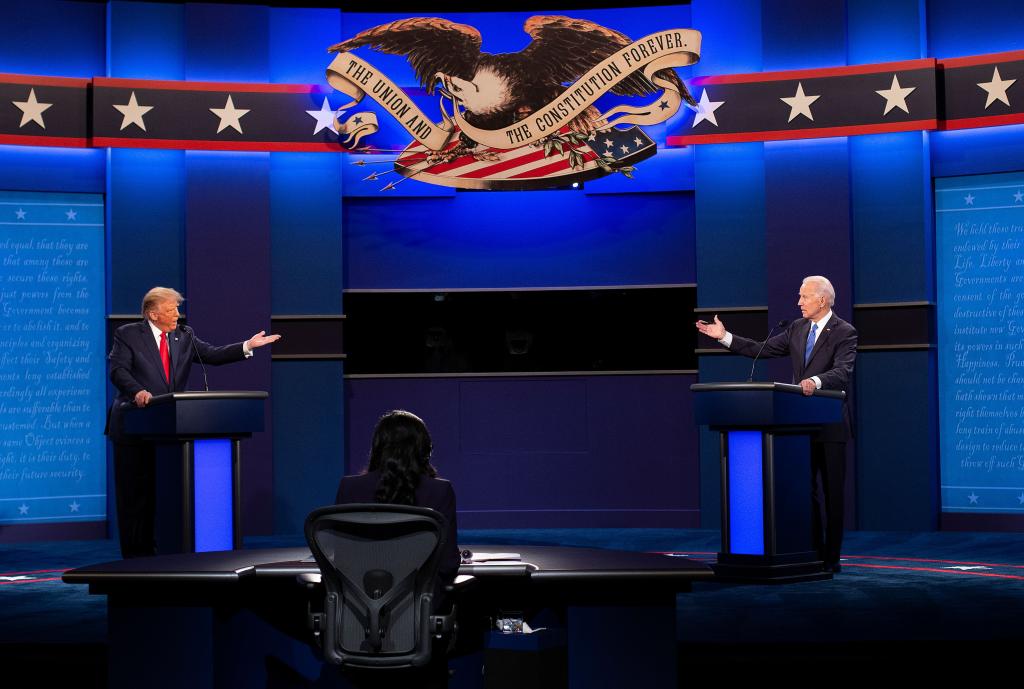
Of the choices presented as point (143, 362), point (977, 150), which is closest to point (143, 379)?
point (143, 362)

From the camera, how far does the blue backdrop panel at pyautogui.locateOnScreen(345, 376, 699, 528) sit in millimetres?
8828

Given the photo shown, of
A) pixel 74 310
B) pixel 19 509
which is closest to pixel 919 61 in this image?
→ pixel 74 310

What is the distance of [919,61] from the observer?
827 centimetres

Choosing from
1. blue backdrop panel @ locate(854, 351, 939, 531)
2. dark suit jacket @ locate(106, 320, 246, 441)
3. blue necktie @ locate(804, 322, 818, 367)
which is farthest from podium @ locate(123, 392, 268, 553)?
blue backdrop panel @ locate(854, 351, 939, 531)

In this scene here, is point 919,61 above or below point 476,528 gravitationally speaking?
above

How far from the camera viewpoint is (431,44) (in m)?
8.76

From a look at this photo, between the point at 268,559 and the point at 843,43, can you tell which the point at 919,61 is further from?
the point at 268,559

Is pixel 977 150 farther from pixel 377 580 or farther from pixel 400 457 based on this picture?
pixel 377 580

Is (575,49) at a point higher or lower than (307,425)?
higher

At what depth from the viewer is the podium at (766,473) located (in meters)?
5.95

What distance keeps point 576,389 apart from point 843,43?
311 cm

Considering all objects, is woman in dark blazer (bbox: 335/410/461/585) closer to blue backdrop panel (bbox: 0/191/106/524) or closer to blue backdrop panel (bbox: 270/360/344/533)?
blue backdrop panel (bbox: 270/360/344/533)

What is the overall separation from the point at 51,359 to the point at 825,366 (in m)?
5.37

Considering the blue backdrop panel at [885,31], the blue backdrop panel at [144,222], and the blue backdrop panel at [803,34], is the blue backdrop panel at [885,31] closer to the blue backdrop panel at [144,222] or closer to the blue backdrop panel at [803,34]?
the blue backdrop panel at [803,34]
